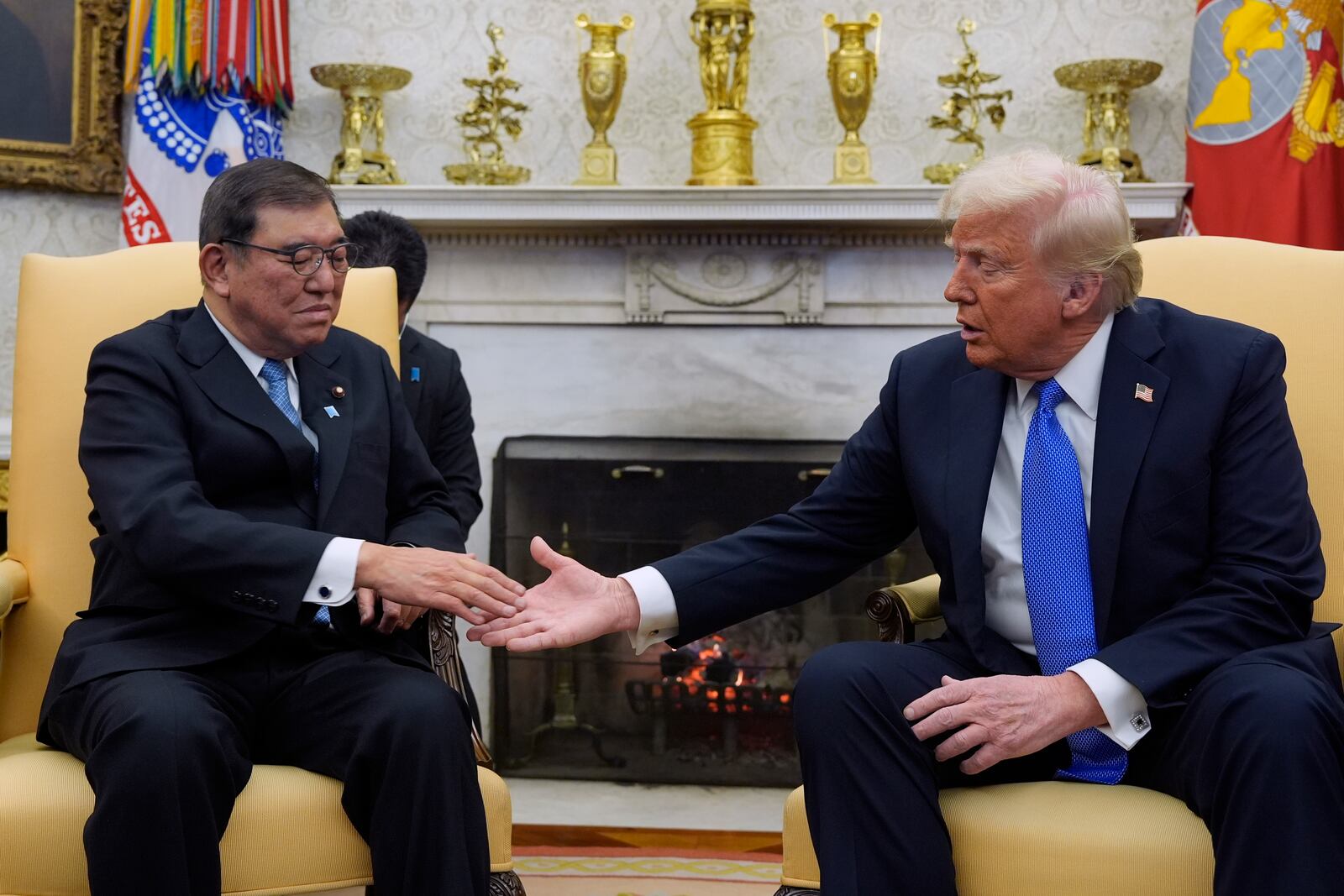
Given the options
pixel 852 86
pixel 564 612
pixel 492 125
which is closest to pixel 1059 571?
pixel 564 612

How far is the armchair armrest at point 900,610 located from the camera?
2.13 meters

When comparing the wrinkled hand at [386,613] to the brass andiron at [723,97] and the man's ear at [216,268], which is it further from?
the brass andiron at [723,97]

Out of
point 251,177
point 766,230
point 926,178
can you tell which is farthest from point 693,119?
point 251,177

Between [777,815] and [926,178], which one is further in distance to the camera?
[926,178]

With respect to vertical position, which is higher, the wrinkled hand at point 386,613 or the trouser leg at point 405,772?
the wrinkled hand at point 386,613

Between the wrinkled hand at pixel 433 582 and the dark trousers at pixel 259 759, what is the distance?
0.11m

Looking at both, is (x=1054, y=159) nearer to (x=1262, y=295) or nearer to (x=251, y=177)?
(x=1262, y=295)

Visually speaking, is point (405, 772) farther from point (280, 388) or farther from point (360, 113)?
point (360, 113)

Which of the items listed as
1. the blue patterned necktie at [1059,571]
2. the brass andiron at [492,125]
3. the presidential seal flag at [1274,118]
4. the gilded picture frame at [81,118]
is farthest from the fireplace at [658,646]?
the blue patterned necktie at [1059,571]

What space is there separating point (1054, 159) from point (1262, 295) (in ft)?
1.83

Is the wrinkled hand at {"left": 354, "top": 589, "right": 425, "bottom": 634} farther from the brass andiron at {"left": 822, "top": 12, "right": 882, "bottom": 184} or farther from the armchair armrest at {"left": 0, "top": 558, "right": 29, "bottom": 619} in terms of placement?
the brass andiron at {"left": 822, "top": 12, "right": 882, "bottom": 184}

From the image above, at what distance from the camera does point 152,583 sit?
2072 millimetres

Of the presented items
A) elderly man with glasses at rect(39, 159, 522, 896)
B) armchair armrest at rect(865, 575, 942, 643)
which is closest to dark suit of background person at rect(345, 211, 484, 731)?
elderly man with glasses at rect(39, 159, 522, 896)

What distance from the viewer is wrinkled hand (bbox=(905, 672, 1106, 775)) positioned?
1.71 metres
